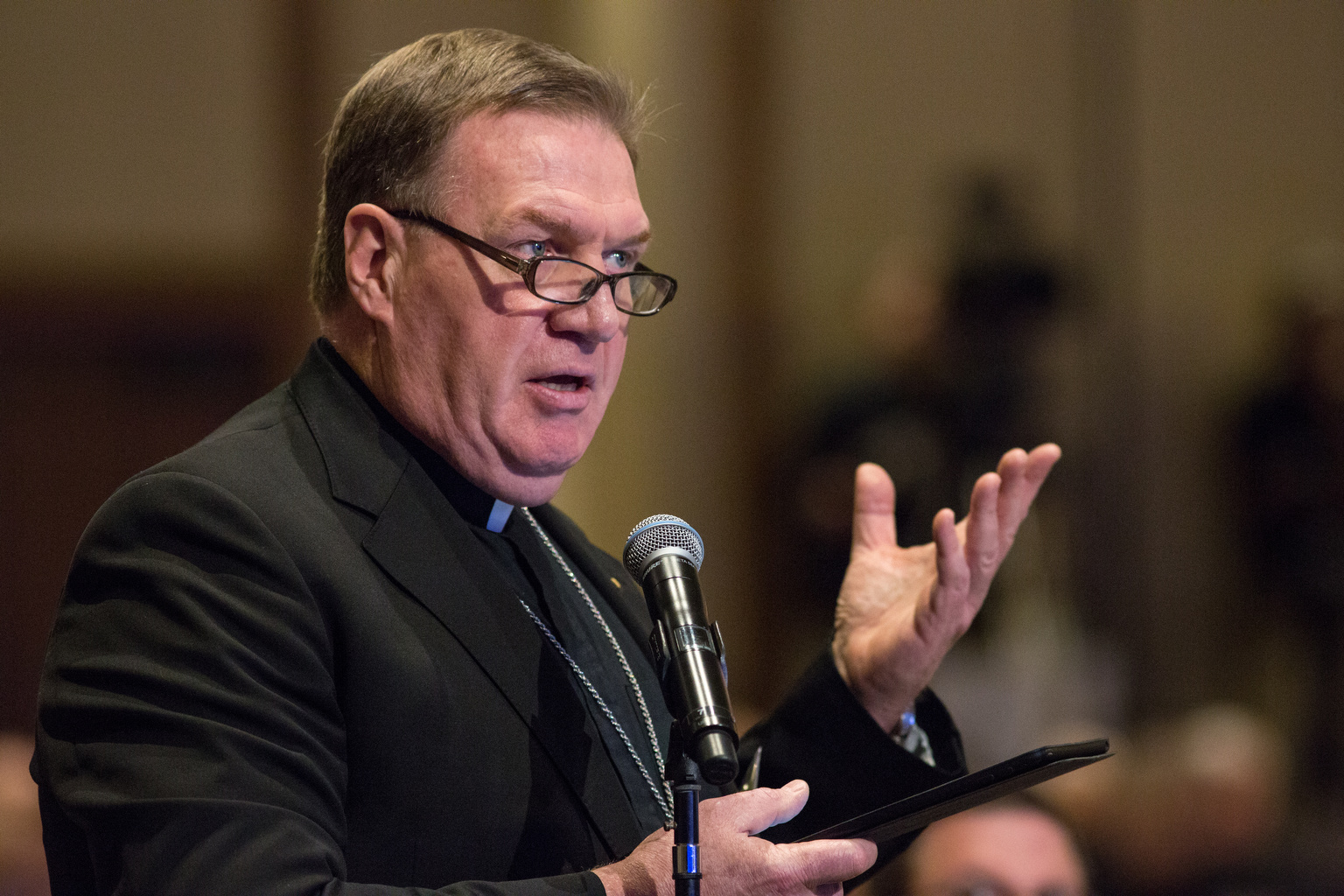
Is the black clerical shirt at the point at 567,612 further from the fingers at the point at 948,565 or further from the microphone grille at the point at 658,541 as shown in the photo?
the fingers at the point at 948,565

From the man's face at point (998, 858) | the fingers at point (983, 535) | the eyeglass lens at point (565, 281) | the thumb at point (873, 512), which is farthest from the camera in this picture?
the man's face at point (998, 858)

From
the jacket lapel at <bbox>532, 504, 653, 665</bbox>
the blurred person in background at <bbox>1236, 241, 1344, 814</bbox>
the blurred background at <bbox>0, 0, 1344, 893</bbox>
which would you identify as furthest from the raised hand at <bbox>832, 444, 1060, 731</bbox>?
the blurred person in background at <bbox>1236, 241, 1344, 814</bbox>

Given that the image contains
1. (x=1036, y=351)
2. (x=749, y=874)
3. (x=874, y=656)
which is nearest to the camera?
(x=749, y=874)

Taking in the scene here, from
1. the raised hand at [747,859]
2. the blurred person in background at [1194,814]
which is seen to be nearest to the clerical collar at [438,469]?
the raised hand at [747,859]

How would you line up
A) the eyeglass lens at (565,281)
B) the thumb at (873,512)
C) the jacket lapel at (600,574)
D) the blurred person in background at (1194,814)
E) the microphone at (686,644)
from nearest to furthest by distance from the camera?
the microphone at (686,644), the eyeglass lens at (565,281), the jacket lapel at (600,574), the thumb at (873,512), the blurred person in background at (1194,814)

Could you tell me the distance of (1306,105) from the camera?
5.30 meters

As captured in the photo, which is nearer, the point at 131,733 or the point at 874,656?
the point at 131,733

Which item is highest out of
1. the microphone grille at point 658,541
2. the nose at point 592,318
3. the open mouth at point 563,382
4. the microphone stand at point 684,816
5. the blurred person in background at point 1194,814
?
the nose at point 592,318

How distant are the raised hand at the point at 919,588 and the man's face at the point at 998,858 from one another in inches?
16.6

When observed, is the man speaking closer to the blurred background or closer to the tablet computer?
the tablet computer

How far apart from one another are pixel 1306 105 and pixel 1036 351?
5.30 ft

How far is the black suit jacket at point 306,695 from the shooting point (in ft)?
4.09

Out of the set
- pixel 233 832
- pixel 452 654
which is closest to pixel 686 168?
pixel 452 654

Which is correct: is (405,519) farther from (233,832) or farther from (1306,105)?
(1306,105)
